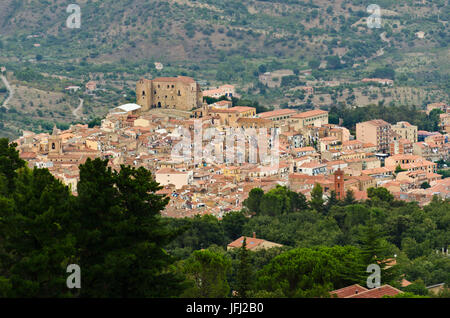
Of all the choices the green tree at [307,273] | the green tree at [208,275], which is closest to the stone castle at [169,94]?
the green tree at [307,273]

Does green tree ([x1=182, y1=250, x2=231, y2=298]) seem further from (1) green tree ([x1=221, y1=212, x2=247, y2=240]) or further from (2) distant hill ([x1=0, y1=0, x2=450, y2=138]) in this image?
(2) distant hill ([x1=0, y1=0, x2=450, y2=138])

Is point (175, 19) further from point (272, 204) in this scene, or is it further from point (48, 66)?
point (272, 204)

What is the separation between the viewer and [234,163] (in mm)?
41688

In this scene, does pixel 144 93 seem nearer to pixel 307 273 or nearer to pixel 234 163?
pixel 234 163

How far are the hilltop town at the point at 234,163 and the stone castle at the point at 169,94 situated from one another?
0.05 metres

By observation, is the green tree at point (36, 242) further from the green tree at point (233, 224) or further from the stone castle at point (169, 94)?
the stone castle at point (169, 94)

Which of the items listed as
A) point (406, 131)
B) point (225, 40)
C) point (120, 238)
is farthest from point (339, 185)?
point (225, 40)

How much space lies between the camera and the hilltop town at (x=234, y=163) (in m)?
37.9

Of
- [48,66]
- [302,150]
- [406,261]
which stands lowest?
[406,261]

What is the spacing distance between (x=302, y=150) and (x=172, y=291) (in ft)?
100.0

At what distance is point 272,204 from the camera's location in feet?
111

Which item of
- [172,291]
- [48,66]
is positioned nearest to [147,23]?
[48,66]

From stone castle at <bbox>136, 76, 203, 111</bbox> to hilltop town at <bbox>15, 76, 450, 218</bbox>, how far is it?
5 centimetres

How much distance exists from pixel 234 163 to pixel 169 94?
29.8 feet
